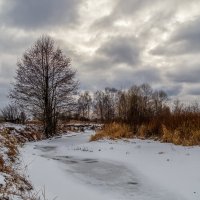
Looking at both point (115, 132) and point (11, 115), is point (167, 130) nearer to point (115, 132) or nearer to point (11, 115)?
point (115, 132)

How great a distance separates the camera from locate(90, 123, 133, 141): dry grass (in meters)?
21.1

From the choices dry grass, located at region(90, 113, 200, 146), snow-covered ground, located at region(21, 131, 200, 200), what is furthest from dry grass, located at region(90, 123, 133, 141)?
snow-covered ground, located at region(21, 131, 200, 200)

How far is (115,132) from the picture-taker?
2177 cm

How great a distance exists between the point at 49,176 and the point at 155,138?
30.9ft

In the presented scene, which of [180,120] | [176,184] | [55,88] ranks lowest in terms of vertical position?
[176,184]

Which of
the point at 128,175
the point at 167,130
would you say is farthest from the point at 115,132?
the point at 128,175

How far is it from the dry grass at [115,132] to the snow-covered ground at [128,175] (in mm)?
5148

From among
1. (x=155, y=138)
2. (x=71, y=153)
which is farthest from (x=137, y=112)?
(x=71, y=153)

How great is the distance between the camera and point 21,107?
108ft

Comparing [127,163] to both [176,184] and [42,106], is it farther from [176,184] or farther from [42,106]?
[42,106]

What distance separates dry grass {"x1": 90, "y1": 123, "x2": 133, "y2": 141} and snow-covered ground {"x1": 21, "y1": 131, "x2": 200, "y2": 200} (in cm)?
515

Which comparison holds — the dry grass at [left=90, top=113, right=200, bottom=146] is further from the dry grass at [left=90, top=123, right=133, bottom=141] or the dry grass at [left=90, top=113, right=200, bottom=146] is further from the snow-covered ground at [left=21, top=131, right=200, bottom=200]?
the snow-covered ground at [left=21, top=131, right=200, bottom=200]

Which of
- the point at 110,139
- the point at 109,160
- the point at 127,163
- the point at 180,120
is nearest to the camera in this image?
the point at 127,163

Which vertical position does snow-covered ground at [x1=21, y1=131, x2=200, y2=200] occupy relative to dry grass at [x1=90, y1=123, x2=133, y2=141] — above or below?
below
